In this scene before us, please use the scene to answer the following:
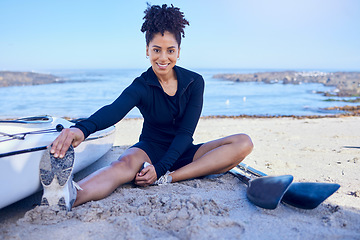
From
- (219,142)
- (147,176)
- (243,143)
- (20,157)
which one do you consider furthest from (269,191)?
(20,157)

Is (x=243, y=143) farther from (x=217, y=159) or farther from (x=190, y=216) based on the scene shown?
(x=190, y=216)

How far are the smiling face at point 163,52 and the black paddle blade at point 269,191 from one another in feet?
4.27

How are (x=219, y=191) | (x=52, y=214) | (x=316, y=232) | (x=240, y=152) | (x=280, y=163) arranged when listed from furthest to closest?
(x=280, y=163), (x=240, y=152), (x=219, y=191), (x=52, y=214), (x=316, y=232)

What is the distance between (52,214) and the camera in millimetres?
1905

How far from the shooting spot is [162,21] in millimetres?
2537

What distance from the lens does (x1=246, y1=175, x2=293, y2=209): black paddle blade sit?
79.6 inches

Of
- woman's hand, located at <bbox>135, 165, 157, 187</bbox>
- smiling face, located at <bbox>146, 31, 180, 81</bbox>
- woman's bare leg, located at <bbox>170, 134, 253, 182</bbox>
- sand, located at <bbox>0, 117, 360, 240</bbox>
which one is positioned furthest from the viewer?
woman's bare leg, located at <bbox>170, 134, 253, 182</bbox>

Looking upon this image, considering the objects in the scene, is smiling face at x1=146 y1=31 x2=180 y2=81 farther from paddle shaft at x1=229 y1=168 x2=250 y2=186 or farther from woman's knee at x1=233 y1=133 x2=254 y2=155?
paddle shaft at x1=229 y1=168 x2=250 y2=186

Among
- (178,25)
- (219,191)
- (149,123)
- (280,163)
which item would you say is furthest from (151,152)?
(280,163)

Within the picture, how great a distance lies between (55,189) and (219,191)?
130 centimetres

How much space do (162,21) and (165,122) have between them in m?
0.92

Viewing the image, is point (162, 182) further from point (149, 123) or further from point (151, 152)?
point (149, 123)

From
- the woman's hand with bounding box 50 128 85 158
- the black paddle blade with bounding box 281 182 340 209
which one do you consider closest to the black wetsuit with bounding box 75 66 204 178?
the woman's hand with bounding box 50 128 85 158

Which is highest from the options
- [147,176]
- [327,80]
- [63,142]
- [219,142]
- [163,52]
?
[163,52]
